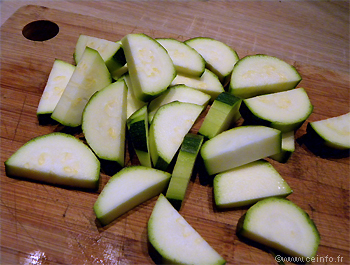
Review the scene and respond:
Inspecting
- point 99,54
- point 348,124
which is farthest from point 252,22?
point 99,54

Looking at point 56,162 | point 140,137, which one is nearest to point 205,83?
point 140,137

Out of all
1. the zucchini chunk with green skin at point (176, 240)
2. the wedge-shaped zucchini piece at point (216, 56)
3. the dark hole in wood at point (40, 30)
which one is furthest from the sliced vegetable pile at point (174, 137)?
the dark hole in wood at point (40, 30)

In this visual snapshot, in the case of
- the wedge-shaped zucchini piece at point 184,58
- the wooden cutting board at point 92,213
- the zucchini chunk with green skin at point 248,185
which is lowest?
the wooden cutting board at point 92,213

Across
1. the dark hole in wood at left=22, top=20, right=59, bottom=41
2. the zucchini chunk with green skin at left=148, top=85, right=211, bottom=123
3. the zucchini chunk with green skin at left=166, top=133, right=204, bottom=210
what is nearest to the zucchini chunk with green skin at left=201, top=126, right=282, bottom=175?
the zucchini chunk with green skin at left=166, top=133, right=204, bottom=210

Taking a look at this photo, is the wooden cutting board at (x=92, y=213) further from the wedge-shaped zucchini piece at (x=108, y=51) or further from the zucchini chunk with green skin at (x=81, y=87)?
the wedge-shaped zucchini piece at (x=108, y=51)

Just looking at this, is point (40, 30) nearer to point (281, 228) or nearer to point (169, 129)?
point (169, 129)
